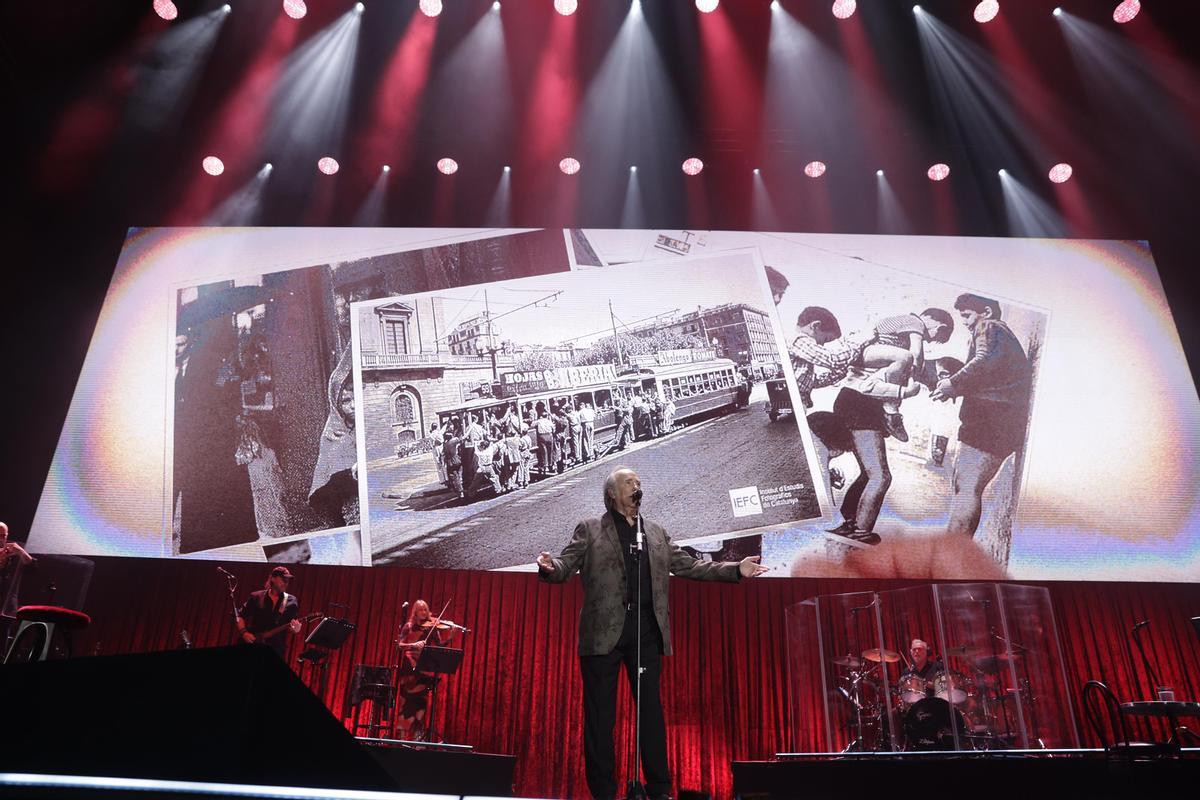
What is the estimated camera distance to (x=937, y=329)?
256 inches

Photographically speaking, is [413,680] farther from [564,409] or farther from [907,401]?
[907,401]

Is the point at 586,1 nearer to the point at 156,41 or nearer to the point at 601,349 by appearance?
the point at 601,349

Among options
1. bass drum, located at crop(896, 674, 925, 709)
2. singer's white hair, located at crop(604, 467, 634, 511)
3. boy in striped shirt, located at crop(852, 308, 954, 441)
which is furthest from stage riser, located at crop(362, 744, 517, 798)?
boy in striped shirt, located at crop(852, 308, 954, 441)

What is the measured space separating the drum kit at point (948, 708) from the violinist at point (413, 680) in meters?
3.02

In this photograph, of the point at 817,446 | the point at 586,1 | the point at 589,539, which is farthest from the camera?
the point at 817,446

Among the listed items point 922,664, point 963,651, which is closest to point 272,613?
point 922,664

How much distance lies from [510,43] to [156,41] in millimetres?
2447

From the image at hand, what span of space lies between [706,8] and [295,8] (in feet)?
9.11

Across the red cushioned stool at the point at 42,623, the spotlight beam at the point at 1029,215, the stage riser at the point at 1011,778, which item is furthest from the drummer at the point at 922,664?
the red cushioned stool at the point at 42,623

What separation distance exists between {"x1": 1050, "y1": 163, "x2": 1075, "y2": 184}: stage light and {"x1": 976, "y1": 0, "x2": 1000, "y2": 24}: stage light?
57.7 inches

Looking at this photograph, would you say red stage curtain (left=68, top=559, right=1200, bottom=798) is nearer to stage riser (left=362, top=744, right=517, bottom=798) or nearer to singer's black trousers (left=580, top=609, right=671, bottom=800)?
stage riser (left=362, top=744, right=517, bottom=798)

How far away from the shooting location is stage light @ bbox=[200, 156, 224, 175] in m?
6.48

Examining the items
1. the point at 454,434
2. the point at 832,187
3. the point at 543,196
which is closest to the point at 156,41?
the point at 543,196

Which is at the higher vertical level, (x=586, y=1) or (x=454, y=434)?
(x=586, y=1)
